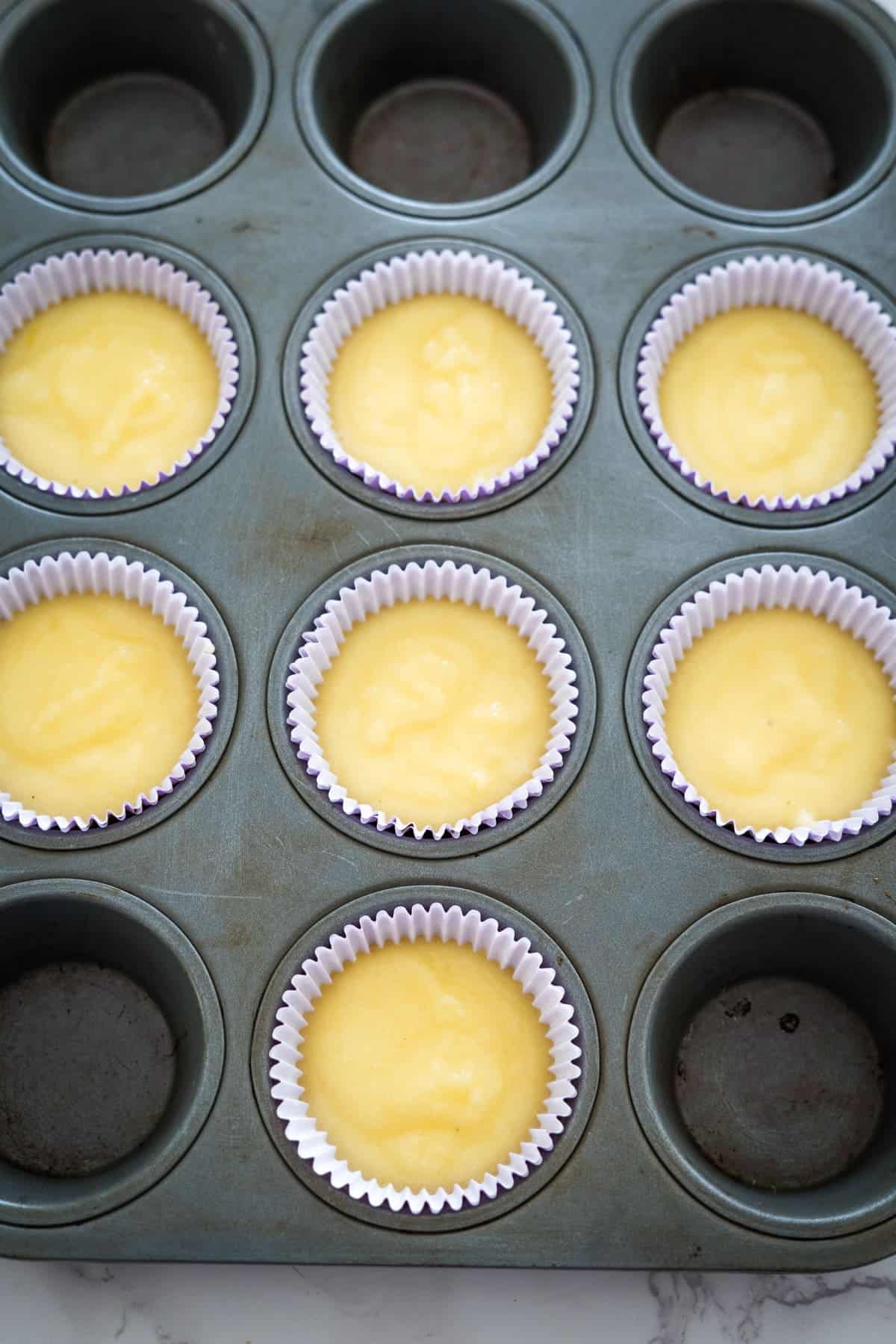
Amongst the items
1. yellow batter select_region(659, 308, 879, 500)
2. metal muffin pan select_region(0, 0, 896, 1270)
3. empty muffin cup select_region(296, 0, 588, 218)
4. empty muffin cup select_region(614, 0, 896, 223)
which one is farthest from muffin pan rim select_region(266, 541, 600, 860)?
empty muffin cup select_region(614, 0, 896, 223)

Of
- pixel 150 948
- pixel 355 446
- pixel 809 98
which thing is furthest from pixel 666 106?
pixel 150 948

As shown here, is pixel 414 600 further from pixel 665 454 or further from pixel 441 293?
pixel 441 293

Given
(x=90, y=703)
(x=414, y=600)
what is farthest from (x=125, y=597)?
(x=414, y=600)

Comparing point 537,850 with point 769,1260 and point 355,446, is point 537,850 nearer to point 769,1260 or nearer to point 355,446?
point 769,1260

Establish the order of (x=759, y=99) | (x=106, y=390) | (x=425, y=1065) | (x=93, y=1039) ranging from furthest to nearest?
(x=759, y=99) < (x=106, y=390) < (x=93, y=1039) < (x=425, y=1065)

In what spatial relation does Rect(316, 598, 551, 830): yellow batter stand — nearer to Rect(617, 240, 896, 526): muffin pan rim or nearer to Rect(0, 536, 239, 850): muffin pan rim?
Rect(0, 536, 239, 850): muffin pan rim

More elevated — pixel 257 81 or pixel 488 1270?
pixel 257 81
